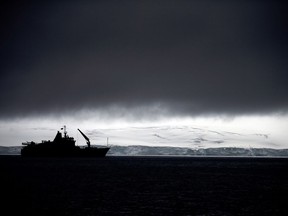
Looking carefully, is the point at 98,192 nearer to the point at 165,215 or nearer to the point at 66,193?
the point at 66,193

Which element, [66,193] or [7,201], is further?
[66,193]

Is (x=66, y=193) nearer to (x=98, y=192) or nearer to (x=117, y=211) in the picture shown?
(x=98, y=192)

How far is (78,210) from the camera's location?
46.9 metres

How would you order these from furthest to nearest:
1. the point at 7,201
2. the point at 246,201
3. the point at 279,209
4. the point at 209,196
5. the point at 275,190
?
the point at 275,190
the point at 209,196
the point at 246,201
the point at 7,201
the point at 279,209

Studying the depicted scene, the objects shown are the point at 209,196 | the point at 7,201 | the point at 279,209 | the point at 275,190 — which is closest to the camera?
the point at 279,209

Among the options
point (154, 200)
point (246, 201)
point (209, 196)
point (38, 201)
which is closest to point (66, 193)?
point (38, 201)

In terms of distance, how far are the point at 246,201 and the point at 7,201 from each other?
2930 cm

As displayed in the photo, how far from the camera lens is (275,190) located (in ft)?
229

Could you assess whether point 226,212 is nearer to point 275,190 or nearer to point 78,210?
point 78,210

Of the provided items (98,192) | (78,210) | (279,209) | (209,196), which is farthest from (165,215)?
(98,192)

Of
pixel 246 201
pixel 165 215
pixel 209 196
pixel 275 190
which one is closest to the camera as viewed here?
pixel 165 215

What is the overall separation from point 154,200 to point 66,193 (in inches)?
546

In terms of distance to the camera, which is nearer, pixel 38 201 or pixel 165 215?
pixel 165 215

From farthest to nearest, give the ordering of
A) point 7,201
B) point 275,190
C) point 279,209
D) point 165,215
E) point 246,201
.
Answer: point 275,190 < point 246,201 < point 7,201 < point 279,209 < point 165,215
